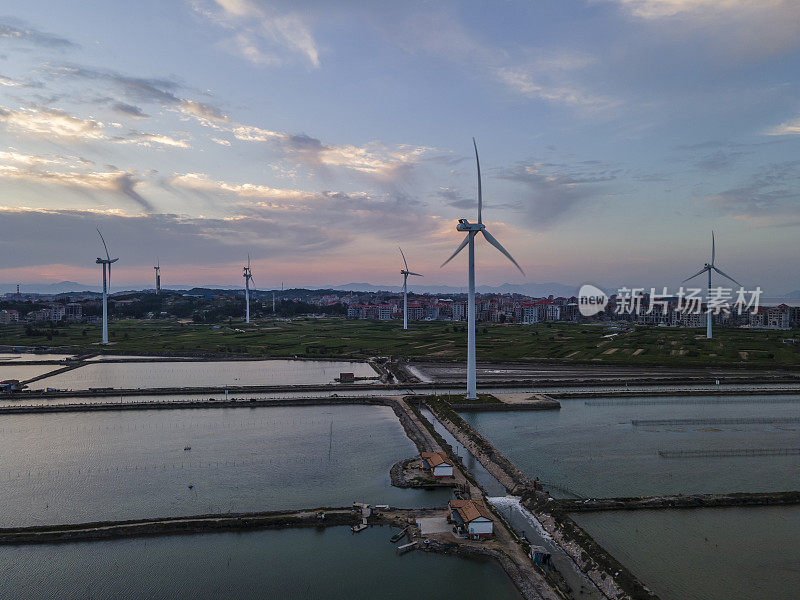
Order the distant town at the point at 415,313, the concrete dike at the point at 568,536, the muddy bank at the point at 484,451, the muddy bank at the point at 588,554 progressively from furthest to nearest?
the distant town at the point at 415,313
the muddy bank at the point at 484,451
the concrete dike at the point at 568,536
the muddy bank at the point at 588,554

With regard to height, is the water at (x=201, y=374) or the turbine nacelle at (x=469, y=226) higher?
the turbine nacelle at (x=469, y=226)

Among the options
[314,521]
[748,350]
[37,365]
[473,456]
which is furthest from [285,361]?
[748,350]

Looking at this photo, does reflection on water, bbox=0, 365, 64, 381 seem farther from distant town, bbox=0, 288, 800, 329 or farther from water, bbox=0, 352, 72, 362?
distant town, bbox=0, 288, 800, 329

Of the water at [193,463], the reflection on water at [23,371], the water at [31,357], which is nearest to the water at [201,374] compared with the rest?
the reflection on water at [23,371]

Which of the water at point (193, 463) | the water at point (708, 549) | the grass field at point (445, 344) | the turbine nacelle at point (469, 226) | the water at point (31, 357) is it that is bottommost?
the water at point (708, 549)

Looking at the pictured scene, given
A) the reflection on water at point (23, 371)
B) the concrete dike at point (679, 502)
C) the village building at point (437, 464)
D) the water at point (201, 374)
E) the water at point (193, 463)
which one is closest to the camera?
the concrete dike at point (679, 502)

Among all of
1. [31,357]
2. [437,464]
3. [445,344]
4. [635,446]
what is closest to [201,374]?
[31,357]

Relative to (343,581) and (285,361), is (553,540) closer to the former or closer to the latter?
(343,581)

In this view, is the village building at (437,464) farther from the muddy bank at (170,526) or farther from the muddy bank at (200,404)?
the muddy bank at (200,404)

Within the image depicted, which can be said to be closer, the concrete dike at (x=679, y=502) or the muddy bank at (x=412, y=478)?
the concrete dike at (x=679, y=502)
